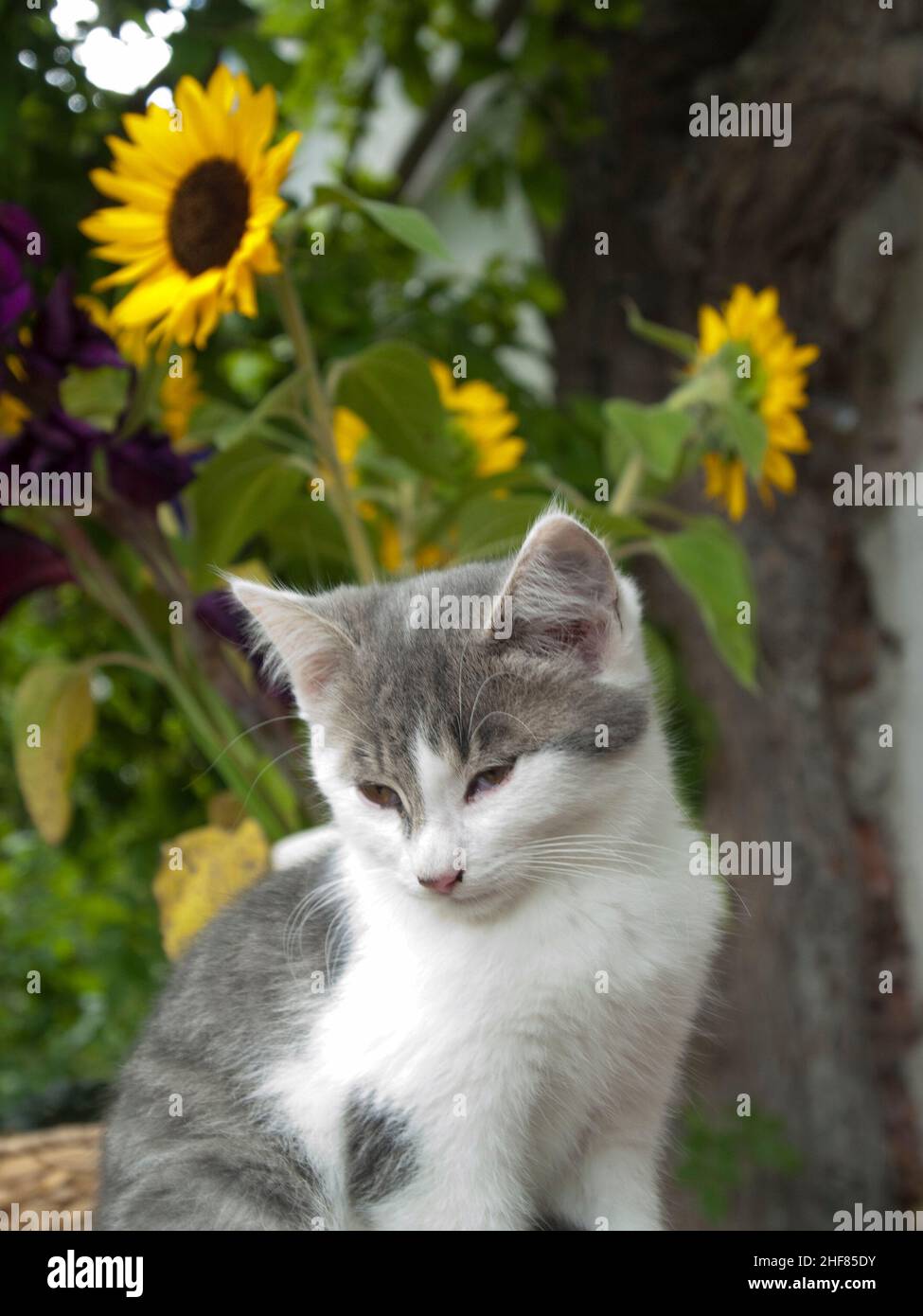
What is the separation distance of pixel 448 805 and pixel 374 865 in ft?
0.30

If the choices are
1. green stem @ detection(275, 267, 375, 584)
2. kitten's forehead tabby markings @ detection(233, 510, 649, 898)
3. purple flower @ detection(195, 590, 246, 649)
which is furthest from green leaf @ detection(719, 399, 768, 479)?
purple flower @ detection(195, 590, 246, 649)

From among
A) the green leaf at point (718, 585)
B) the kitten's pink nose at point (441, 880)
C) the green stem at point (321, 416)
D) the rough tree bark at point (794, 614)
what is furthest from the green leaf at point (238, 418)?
the rough tree bark at point (794, 614)

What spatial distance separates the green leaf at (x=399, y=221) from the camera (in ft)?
3.56

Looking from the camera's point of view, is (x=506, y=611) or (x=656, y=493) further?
(x=656, y=493)

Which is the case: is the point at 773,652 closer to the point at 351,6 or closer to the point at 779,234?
the point at 779,234

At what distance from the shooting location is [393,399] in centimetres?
126

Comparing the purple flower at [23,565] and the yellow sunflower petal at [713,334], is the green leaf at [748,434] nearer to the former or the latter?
the yellow sunflower petal at [713,334]

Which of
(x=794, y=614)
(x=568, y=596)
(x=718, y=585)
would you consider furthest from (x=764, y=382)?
(x=794, y=614)

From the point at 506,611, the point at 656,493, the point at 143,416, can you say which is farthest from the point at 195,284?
the point at 656,493

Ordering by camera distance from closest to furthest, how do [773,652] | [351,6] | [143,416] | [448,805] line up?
[448,805]
[143,416]
[351,6]
[773,652]

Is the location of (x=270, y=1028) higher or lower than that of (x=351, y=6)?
lower

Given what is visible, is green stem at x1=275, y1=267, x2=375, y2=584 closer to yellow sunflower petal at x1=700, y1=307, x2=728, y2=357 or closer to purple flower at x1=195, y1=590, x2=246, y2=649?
purple flower at x1=195, y1=590, x2=246, y2=649

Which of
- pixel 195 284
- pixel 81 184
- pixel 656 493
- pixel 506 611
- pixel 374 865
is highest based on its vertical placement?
pixel 81 184

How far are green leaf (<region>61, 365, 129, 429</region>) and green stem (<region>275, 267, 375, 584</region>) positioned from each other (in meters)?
0.18
